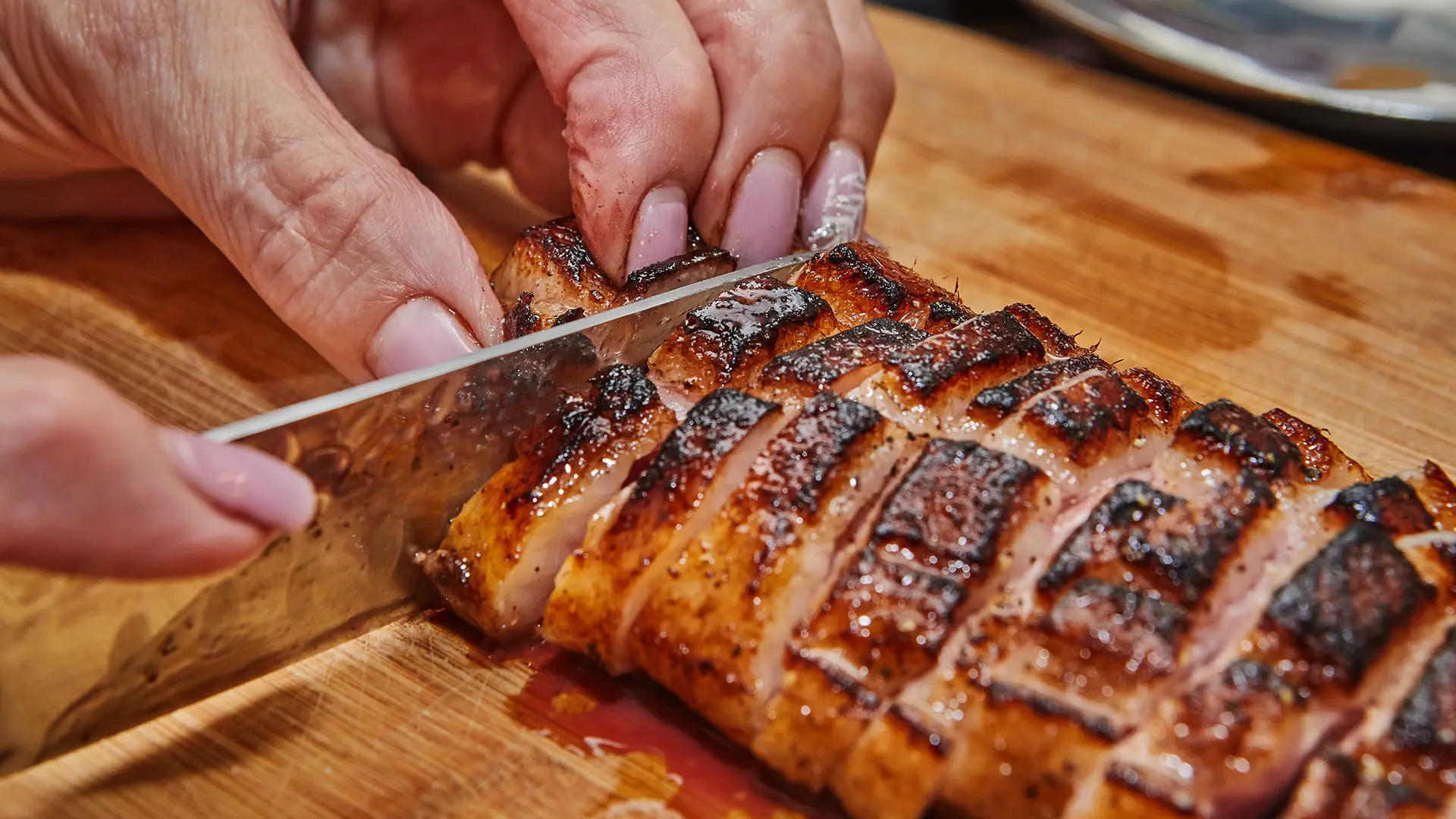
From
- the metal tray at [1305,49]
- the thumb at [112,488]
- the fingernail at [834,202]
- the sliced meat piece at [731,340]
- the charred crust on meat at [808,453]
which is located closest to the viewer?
the thumb at [112,488]

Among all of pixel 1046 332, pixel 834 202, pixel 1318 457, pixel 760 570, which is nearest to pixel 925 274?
pixel 834 202

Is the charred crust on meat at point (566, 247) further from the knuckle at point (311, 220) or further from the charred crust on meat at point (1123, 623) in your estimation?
the charred crust on meat at point (1123, 623)

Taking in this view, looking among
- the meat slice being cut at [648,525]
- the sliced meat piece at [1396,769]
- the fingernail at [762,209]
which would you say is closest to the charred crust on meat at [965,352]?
the meat slice being cut at [648,525]

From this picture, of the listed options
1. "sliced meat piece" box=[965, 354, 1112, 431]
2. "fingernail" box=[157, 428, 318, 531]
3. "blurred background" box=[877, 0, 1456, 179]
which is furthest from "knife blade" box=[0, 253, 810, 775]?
"blurred background" box=[877, 0, 1456, 179]

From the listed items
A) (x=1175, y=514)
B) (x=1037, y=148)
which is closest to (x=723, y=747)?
(x=1175, y=514)

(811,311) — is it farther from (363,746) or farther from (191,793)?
(191,793)
